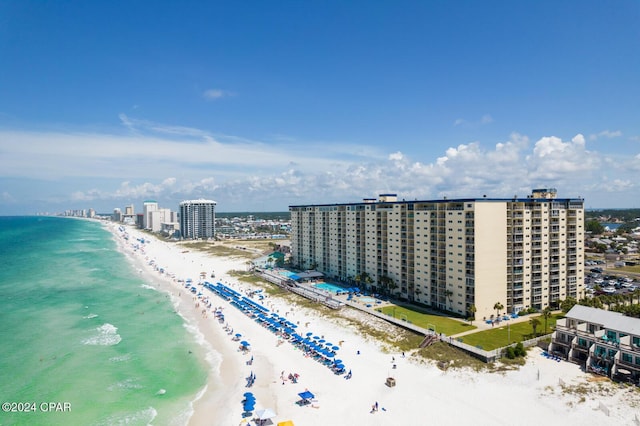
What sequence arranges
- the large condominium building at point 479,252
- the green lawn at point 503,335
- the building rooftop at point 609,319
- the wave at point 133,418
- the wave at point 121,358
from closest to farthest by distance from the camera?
the wave at point 133,418 < the building rooftop at point 609,319 < the green lawn at point 503,335 < the wave at point 121,358 < the large condominium building at point 479,252

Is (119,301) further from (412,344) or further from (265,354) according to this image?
(412,344)

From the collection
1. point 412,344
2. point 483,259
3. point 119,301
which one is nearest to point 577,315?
point 483,259

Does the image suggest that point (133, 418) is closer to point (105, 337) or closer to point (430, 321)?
point (105, 337)

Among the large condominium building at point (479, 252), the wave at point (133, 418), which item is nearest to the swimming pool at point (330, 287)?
the large condominium building at point (479, 252)

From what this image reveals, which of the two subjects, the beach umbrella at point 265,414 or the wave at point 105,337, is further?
the wave at point 105,337

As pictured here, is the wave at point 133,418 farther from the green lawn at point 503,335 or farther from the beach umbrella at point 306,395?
the green lawn at point 503,335

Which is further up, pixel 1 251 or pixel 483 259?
pixel 483 259
